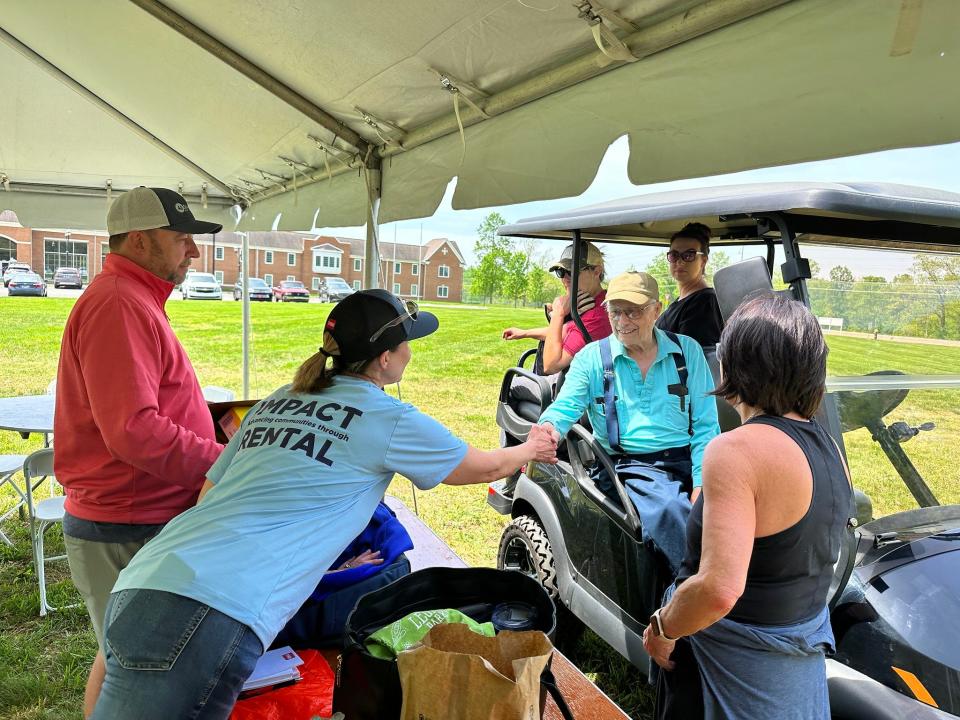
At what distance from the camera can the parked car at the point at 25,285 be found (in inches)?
990

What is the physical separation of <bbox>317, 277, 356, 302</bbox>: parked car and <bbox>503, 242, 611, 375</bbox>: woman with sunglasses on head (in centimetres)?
2512

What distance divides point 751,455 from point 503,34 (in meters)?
1.74

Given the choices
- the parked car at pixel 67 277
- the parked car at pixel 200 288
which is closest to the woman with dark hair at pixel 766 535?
the parked car at pixel 200 288

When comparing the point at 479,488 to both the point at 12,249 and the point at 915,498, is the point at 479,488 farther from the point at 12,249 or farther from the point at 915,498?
the point at 12,249

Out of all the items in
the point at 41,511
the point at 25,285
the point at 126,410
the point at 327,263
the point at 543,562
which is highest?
the point at 327,263

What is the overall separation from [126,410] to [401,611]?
97 cm

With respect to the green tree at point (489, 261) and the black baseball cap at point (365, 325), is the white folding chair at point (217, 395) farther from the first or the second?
the green tree at point (489, 261)

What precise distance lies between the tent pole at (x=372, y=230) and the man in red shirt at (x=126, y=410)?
1.70m

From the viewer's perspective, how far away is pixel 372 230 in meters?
4.13

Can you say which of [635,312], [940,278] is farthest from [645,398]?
[940,278]

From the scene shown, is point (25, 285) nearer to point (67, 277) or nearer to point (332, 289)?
point (67, 277)

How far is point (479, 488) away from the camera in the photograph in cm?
838

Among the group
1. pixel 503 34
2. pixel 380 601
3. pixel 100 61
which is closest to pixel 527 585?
pixel 380 601

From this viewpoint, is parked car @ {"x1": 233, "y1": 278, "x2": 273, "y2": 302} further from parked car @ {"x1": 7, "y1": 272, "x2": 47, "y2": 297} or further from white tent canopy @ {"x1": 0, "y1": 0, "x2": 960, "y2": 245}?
white tent canopy @ {"x1": 0, "y1": 0, "x2": 960, "y2": 245}
